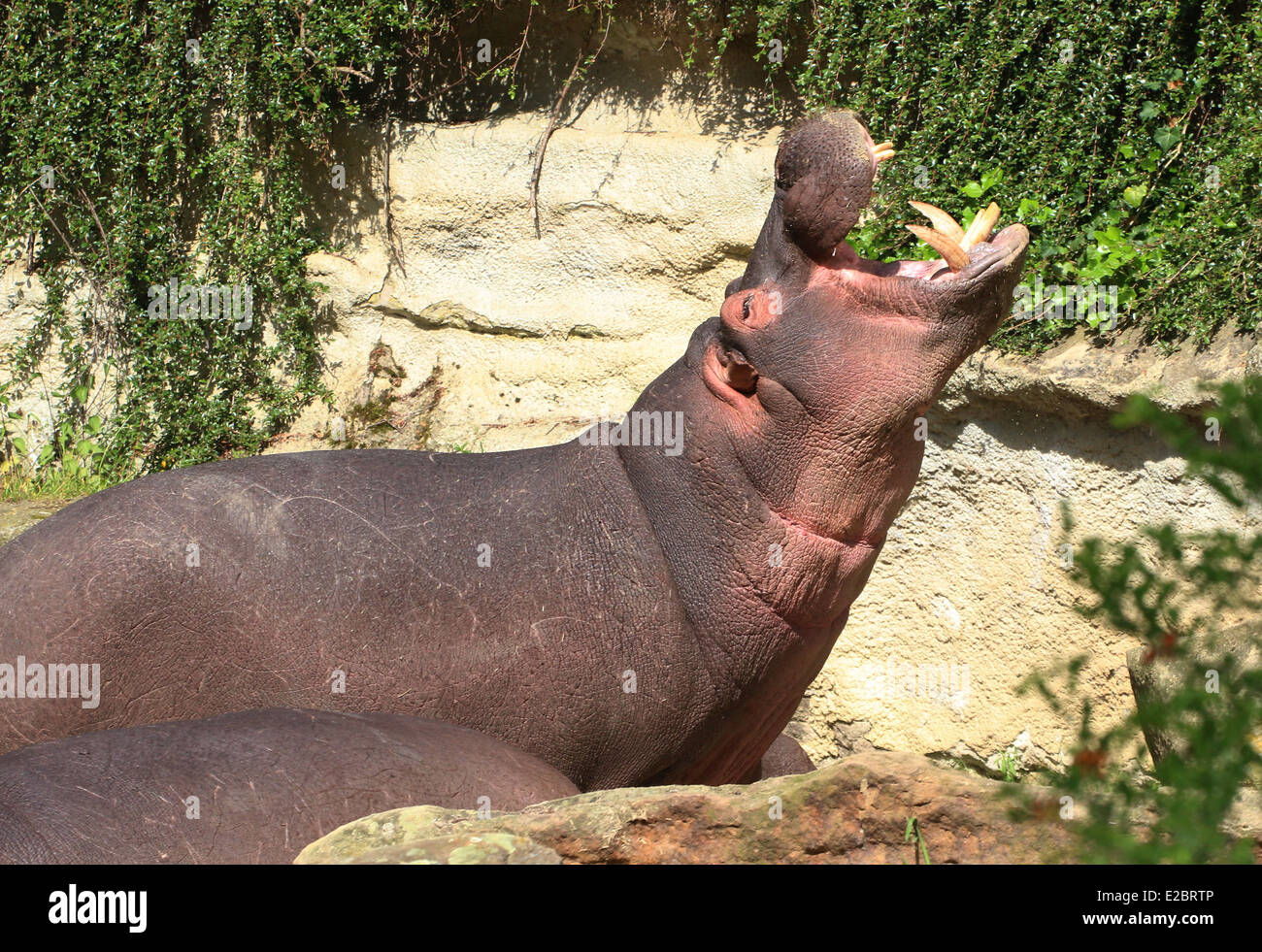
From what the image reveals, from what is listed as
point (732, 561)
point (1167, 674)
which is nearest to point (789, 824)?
point (732, 561)

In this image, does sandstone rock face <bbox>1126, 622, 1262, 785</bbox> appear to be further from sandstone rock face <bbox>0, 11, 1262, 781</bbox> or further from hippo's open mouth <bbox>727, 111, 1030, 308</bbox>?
hippo's open mouth <bbox>727, 111, 1030, 308</bbox>

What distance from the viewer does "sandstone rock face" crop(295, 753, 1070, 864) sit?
2.29 m

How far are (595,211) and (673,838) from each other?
5.04 m

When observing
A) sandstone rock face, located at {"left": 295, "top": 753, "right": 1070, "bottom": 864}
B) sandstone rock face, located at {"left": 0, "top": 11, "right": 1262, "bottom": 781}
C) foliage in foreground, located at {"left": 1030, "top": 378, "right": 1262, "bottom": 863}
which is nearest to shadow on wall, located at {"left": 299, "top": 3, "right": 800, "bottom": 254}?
sandstone rock face, located at {"left": 0, "top": 11, "right": 1262, "bottom": 781}

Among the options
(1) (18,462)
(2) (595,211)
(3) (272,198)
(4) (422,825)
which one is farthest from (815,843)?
(1) (18,462)

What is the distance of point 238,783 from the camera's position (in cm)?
261

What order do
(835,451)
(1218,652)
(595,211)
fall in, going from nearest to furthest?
(835,451) < (1218,652) < (595,211)

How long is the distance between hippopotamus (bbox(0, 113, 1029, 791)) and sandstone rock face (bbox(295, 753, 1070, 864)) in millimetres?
690

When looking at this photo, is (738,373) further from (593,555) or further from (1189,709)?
(1189,709)

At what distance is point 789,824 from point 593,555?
38.4 inches
